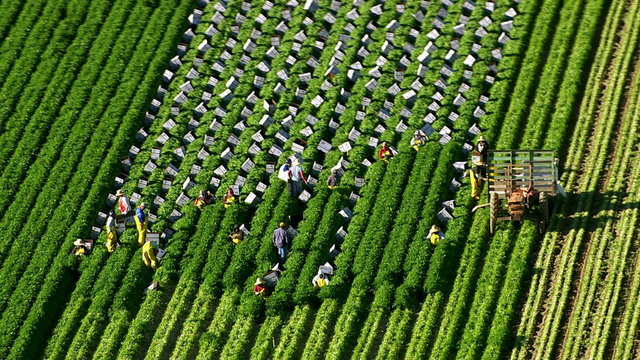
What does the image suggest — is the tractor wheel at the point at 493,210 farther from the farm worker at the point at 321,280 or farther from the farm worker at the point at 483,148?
the farm worker at the point at 321,280

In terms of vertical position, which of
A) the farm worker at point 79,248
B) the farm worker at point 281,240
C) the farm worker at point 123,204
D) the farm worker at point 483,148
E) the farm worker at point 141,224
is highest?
the farm worker at point 483,148

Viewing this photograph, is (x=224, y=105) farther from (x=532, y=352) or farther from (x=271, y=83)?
(x=532, y=352)

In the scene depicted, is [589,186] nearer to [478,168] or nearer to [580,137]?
[580,137]

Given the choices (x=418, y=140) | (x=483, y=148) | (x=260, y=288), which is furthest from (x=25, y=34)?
(x=483, y=148)

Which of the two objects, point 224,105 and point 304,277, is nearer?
point 304,277

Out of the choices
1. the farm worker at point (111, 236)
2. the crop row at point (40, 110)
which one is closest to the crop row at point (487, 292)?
the farm worker at point (111, 236)

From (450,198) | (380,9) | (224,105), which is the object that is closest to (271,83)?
(224,105)
